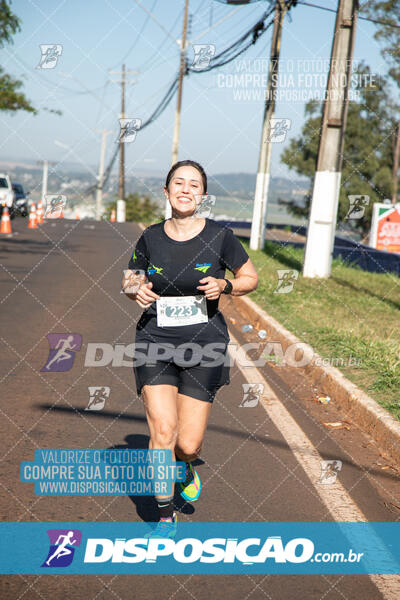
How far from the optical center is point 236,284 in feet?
13.3

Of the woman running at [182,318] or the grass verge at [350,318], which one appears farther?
the grass verge at [350,318]

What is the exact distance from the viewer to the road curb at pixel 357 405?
18.2 feet

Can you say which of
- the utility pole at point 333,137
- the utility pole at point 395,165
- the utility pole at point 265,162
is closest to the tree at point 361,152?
the utility pole at point 395,165

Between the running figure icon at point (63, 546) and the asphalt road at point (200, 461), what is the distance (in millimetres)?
182

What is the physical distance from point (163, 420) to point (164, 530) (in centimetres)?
56

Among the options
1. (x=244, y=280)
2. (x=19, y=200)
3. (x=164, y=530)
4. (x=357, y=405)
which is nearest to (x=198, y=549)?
(x=164, y=530)

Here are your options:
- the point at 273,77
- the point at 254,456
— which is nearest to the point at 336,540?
the point at 254,456

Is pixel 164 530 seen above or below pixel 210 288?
below

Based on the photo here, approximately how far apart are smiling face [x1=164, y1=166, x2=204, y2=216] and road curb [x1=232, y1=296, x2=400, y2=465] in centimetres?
258

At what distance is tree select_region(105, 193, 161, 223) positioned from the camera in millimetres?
79188

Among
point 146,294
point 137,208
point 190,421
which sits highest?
point 146,294

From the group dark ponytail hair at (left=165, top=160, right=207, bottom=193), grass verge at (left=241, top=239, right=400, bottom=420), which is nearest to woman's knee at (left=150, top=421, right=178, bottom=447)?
dark ponytail hair at (left=165, top=160, right=207, bottom=193)

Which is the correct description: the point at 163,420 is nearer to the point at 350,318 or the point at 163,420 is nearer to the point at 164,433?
the point at 164,433

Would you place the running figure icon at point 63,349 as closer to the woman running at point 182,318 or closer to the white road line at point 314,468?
the white road line at point 314,468
